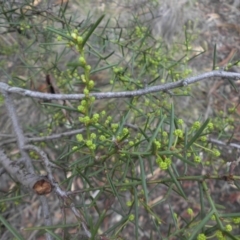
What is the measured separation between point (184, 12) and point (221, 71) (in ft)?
7.25

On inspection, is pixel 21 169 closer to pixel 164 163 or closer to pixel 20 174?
pixel 20 174

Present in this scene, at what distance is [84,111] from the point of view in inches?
22.4

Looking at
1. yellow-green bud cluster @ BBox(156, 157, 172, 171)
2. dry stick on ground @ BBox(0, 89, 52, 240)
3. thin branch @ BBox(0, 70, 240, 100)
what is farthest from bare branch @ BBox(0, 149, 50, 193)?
yellow-green bud cluster @ BBox(156, 157, 172, 171)

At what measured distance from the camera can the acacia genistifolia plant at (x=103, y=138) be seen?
23.6 inches

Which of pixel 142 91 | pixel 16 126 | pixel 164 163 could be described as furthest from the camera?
pixel 16 126

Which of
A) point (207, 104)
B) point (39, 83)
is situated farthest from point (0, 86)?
point (207, 104)

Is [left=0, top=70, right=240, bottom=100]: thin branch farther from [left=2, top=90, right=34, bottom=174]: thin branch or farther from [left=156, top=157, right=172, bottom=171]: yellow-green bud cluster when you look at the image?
[left=156, top=157, right=172, bottom=171]: yellow-green bud cluster

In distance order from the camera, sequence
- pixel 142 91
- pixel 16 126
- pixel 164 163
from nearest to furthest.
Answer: pixel 164 163 → pixel 142 91 → pixel 16 126

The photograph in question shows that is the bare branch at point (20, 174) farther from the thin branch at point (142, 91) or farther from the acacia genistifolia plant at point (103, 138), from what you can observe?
the thin branch at point (142, 91)

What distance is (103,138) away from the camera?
25.8 inches

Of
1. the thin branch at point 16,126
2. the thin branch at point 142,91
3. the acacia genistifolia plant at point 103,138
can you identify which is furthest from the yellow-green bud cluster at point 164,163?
the thin branch at point 16,126

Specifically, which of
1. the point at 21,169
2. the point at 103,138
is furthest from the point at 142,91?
the point at 21,169

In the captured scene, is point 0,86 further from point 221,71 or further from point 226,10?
point 226,10

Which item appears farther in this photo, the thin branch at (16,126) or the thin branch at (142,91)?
the thin branch at (16,126)
